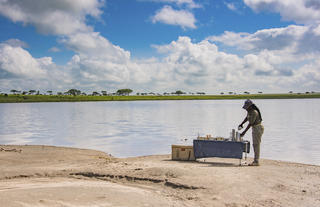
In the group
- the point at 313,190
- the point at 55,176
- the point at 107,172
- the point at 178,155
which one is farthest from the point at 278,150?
the point at 55,176

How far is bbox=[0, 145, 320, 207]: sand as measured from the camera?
661 cm

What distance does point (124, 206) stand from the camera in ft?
20.7

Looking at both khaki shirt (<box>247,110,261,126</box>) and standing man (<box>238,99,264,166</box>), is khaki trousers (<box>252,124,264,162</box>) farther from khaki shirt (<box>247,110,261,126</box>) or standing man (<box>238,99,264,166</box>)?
khaki shirt (<box>247,110,261,126</box>)

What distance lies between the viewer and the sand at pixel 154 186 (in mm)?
6609

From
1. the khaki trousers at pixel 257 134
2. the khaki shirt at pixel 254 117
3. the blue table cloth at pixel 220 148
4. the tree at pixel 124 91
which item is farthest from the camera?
the tree at pixel 124 91

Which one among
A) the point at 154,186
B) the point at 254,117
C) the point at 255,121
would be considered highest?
the point at 254,117

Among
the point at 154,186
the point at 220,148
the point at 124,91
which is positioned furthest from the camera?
the point at 124,91

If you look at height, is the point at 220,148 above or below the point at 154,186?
above

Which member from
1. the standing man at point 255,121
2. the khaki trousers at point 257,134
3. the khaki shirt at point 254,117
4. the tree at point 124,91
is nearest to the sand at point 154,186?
the khaki trousers at point 257,134

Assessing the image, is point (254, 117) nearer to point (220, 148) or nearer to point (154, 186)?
point (220, 148)

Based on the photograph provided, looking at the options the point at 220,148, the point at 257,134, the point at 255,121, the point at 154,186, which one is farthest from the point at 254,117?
the point at 154,186

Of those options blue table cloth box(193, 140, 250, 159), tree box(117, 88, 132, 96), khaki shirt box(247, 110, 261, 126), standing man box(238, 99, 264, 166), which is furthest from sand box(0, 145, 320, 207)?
tree box(117, 88, 132, 96)

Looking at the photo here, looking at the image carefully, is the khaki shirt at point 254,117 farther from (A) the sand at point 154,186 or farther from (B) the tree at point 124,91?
(B) the tree at point 124,91

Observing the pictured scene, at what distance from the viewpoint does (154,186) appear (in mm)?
8070
